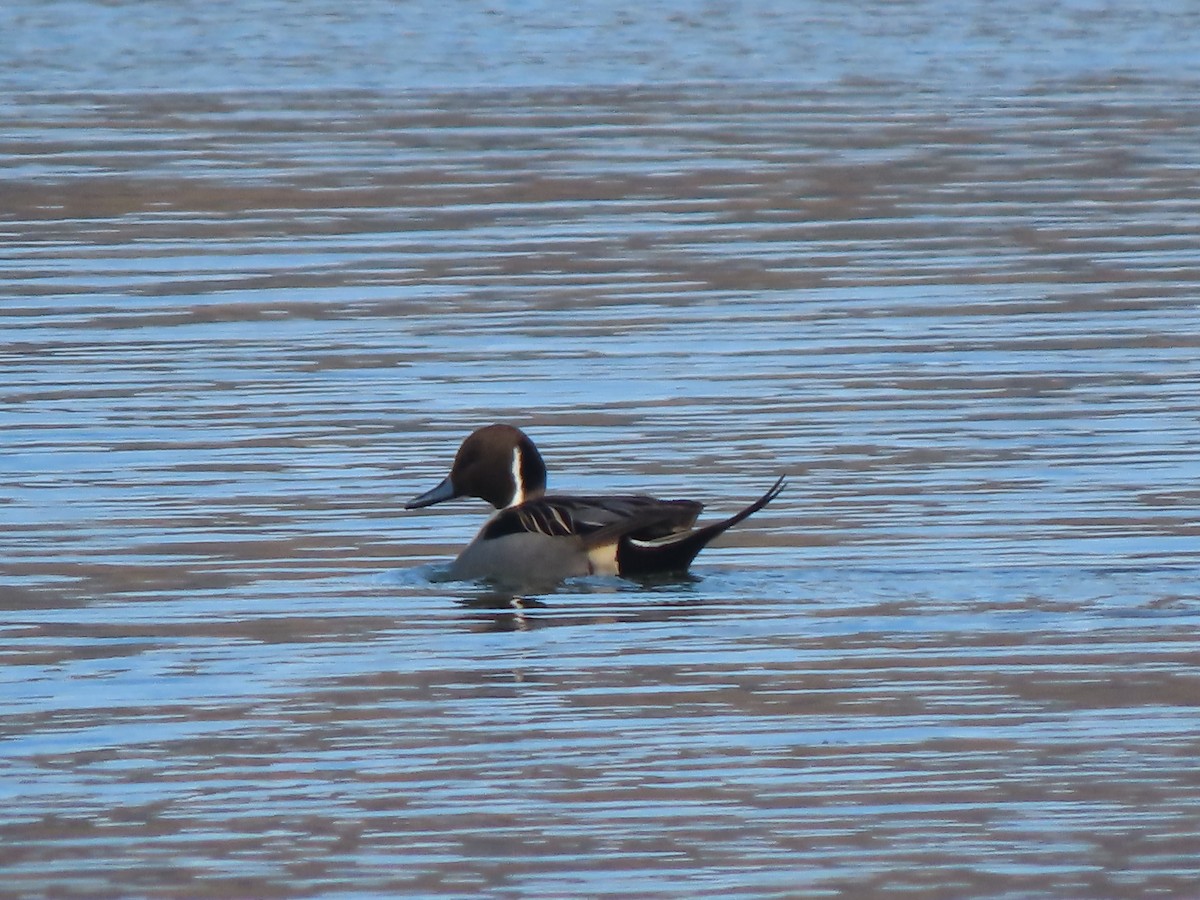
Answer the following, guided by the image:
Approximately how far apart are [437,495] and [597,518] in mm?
989

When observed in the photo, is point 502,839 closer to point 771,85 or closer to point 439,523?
point 439,523

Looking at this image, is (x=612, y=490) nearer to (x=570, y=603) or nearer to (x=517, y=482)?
(x=517, y=482)

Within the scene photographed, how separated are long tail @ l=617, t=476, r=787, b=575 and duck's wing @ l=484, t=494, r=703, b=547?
1.4 inches

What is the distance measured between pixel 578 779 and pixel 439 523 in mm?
4313

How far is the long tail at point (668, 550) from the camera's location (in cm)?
942

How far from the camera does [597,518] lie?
9.55 meters

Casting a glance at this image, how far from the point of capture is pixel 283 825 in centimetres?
652

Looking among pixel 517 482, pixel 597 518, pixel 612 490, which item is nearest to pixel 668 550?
pixel 597 518

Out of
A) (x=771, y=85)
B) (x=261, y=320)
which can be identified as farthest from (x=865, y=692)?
(x=771, y=85)

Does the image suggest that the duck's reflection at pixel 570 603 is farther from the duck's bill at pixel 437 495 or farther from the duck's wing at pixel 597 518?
the duck's bill at pixel 437 495

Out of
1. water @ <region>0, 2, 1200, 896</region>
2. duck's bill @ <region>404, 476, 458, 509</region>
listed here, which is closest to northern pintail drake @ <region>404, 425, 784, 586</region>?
water @ <region>0, 2, 1200, 896</region>

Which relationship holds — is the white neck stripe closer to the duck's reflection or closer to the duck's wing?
the duck's wing

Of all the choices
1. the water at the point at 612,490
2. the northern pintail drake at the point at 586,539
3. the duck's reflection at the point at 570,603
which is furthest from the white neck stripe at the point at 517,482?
the duck's reflection at the point at 570,603

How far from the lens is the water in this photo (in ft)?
21.3
